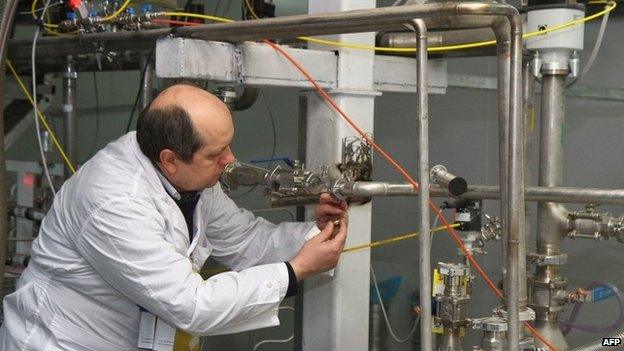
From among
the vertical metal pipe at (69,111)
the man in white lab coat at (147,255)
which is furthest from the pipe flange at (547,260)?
the vertical metal pipe at (69,111)

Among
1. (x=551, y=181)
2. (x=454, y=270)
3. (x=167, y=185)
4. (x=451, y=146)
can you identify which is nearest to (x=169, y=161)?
(x=167, y=185)

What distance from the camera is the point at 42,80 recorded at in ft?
11.1

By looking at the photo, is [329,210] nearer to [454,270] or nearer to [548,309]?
[454,270]

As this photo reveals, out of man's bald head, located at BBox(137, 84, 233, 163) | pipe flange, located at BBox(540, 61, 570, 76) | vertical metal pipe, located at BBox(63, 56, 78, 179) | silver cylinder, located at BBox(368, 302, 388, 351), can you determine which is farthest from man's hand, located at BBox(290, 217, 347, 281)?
vertical metal pipe, located at BBox(63, 56, 78, 179)

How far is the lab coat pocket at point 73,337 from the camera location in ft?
5.95

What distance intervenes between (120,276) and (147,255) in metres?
0.08

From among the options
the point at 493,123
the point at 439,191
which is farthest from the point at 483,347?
the point at 493,123

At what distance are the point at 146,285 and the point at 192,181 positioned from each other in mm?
271

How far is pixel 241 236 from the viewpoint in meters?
2.15

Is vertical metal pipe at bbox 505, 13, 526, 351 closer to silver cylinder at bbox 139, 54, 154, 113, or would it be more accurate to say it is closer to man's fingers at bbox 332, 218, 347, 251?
man's fingers at bbox 332, 218, 347, 251

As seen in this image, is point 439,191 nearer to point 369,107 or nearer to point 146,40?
point 369,107

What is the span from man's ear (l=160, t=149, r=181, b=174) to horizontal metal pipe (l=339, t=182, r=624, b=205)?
40 centimetres

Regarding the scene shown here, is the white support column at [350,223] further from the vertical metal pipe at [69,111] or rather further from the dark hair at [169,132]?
the vertical metal pipe at [69,111]

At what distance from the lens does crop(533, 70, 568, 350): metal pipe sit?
2.00 meters
